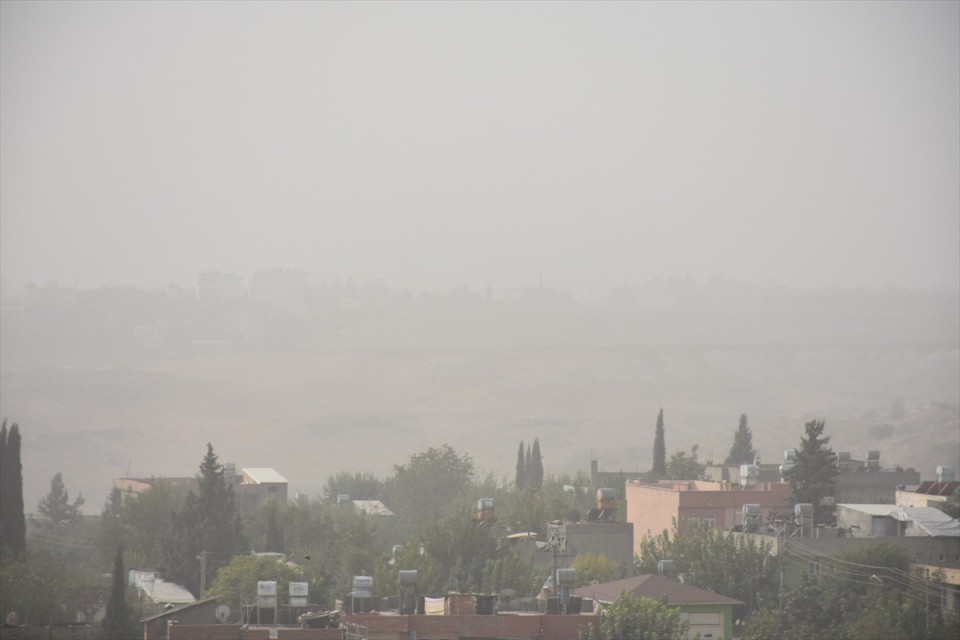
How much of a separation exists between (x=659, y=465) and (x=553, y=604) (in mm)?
57785

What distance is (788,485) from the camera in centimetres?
7412

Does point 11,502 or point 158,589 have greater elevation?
point 11,502

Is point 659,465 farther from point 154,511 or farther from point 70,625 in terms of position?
point 70,625

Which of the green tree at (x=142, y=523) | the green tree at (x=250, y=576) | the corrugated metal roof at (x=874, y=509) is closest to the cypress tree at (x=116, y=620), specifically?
the green tree at (x=250, y=576)

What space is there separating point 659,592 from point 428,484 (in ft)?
258

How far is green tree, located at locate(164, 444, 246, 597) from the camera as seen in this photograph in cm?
7406

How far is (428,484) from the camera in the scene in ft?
420

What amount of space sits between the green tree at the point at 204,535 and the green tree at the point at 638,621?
31.3 meters

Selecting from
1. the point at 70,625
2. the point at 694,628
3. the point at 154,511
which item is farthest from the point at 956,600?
the point at 154,511

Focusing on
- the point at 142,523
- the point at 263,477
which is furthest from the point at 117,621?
the point at 263,477

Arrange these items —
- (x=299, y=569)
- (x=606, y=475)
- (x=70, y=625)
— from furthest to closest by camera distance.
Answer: (x=606, y=475)
(x=299, y=569)
(x=70, y=625)

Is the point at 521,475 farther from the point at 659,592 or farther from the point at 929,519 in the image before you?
the point at 659,592

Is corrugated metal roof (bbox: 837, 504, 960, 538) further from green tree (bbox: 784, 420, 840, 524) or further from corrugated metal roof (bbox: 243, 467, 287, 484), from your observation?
corrugated metal roof (bbox: 243, 467, 287, 484)

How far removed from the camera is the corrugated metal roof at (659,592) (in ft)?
163
